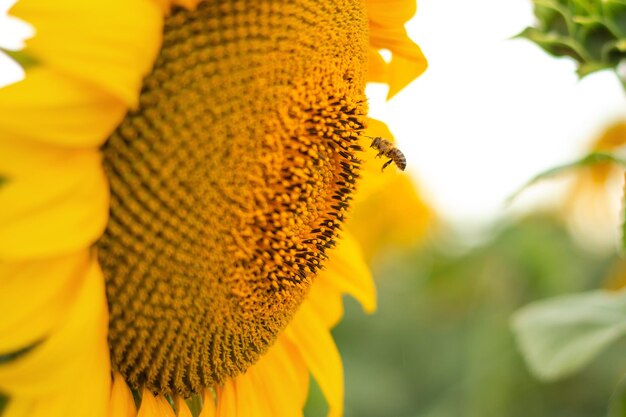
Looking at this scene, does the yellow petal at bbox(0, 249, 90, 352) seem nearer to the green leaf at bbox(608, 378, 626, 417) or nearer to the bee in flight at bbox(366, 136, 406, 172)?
the bee in flight at bbox(366, 136, 406, 172)

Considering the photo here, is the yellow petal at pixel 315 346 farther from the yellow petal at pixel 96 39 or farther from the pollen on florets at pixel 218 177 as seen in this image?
the yellow petal at pixel 96 39

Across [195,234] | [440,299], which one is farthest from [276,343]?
[440,299]

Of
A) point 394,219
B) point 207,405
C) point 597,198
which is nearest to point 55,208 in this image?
point 207,405

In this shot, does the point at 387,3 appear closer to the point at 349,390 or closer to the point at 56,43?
the point at 56,43

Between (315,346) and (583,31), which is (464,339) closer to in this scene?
(315,346)

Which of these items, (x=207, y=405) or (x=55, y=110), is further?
(x=207, y=405)

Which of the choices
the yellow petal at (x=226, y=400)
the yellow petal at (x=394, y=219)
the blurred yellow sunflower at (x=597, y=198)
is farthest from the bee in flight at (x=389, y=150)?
the blurred yellow sunflower at (x=597, y=198)
